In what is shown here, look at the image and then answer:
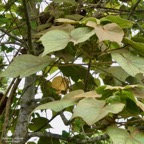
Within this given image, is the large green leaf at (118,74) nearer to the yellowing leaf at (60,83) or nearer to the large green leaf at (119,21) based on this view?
the large green leaf at (119,21)

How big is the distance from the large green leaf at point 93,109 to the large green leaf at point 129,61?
0.09 metres

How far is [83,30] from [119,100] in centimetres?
15

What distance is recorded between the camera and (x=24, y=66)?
2.22 ft

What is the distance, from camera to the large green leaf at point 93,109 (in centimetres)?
49

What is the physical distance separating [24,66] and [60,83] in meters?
0.38

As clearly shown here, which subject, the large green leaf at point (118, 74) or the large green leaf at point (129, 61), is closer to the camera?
the large green leaf at point (129, 61)

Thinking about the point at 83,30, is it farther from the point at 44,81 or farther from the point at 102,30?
the point at 44,81

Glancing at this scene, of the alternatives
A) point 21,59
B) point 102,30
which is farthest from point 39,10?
point 102,30

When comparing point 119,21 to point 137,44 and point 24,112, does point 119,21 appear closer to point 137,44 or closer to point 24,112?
point 137,44

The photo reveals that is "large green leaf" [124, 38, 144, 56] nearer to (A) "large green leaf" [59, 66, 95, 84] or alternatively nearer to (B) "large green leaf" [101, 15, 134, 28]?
(B) "large green leaf" [101, 15, 134, 28]

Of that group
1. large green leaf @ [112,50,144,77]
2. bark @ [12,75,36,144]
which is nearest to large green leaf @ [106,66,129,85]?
large green leaf @ [112,50,144,77]

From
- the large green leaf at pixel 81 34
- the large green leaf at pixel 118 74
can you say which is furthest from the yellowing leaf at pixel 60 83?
the large green leaf at pixel 81 34

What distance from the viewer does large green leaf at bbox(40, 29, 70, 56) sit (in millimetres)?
571

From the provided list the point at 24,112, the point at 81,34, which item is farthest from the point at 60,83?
the point at 81,34
